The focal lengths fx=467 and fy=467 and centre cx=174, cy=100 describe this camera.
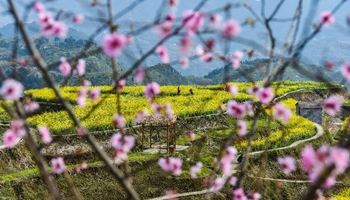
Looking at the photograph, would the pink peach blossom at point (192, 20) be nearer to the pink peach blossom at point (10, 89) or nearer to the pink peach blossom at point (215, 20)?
the pink peach blossom at point (215, 20)

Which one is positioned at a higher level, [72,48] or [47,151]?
[47,151]

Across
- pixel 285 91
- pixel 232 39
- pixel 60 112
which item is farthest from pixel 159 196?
pixel 285 91

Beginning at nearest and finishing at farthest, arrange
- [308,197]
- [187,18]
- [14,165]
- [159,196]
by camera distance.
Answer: [308,197]
[187,18]
[159,196]
[14,165]

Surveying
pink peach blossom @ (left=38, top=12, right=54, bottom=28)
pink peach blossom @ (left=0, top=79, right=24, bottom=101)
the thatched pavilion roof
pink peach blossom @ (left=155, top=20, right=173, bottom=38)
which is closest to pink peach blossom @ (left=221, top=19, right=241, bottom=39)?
pink peach blossom @ (left=155, top=20, right=173, bottom=38)

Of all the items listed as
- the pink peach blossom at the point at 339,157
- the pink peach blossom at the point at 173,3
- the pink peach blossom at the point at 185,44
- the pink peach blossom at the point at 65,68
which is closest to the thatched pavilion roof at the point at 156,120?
the pink peach blossom at the point at 65,68

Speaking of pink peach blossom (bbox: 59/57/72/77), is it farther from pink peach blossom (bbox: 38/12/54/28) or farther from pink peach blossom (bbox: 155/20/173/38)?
pink peach blossom (bbox: 155/20/173/38)

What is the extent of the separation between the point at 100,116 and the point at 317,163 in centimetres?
1864

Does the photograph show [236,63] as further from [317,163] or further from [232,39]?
[317,163]

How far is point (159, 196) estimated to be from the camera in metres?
13.6

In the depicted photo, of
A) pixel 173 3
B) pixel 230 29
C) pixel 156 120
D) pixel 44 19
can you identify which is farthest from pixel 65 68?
pixel 156 120

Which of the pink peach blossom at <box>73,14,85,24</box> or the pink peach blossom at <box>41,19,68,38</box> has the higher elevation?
the pink peach blossom at <box>73,14,85,24</box>

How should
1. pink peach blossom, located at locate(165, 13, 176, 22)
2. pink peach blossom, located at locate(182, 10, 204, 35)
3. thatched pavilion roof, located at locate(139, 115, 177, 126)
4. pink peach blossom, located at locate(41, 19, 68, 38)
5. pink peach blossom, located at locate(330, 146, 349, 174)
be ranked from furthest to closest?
1. thatched pavilion roof, located at locate(139, 115, 177, 126)
2. pink peach blossom, located at locate(41, 19, 68, 38)
3. pink peach blossom, located at locate(165, 13, 176, 22)
4. pink peach blossom, located at locate(182, 10, 204, 35)
5. pink peach blossom, located at locate(330, 146, 349, 174)

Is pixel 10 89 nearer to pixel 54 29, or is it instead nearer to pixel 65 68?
pixel 54 29

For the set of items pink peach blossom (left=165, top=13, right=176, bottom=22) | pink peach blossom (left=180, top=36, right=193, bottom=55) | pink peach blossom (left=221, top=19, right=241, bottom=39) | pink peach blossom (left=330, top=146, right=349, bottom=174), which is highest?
pink peach blossom (left=165, top=13, right=176, bottom=22)
